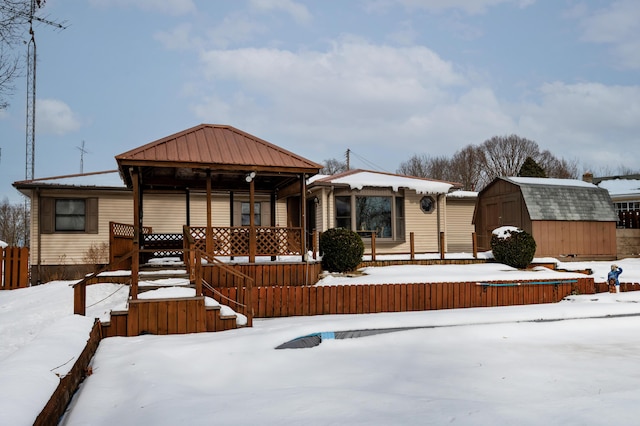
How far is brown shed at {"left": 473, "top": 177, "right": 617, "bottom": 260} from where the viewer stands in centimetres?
2080

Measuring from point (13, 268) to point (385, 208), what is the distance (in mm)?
12677

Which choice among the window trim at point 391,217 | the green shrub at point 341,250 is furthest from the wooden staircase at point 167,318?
the window trim at point 391,217

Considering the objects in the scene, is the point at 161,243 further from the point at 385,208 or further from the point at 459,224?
the point at 459,224

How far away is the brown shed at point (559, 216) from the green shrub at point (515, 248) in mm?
5383

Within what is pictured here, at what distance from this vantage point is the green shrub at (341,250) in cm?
1344

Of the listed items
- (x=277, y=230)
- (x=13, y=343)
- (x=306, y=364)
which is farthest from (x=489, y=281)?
(x=13, y=343)

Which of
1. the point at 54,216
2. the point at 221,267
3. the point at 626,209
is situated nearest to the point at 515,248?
the point at 221,267

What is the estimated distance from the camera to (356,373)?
19.5 ft

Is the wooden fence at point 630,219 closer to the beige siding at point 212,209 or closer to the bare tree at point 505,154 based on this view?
the beige siding at point 212,209

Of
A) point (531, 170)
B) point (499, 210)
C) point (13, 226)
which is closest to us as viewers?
point (499, 210)

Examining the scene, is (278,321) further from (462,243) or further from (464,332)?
(462,243)

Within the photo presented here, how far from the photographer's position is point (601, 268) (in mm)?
18234

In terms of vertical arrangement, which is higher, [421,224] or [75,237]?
[421,224]

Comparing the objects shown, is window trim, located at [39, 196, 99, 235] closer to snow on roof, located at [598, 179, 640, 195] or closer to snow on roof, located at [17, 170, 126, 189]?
snow on roof, located at [17, 170, 126, 189]
